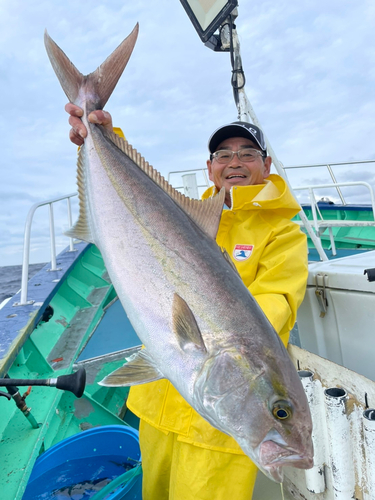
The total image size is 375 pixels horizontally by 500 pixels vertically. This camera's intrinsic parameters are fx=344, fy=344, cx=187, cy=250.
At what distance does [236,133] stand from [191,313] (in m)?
1.49

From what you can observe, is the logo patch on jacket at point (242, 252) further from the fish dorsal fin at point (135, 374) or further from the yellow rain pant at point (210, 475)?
Result: the yellow rain pant at point (210, 475)

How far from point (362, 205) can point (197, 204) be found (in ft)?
26.5

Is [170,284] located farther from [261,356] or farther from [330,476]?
[330,476]

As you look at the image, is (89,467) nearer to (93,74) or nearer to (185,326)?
(185,326)

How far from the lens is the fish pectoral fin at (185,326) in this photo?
1.15m

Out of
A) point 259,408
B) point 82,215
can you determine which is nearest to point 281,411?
point 259,408

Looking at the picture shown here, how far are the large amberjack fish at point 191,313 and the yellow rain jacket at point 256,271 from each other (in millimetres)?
394

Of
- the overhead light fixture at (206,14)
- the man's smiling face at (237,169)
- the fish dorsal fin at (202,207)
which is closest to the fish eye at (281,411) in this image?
the fish dorsal fin at (202,207)

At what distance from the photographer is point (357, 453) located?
1463 millimetres

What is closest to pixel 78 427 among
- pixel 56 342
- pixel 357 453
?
pixel 56 342

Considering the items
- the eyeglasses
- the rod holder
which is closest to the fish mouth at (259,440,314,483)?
the rod holder

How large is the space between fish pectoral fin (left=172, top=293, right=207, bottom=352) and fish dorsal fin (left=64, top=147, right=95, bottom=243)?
27.1 inches

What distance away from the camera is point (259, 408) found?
41.3 inches

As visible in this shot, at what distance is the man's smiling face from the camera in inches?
86.8
